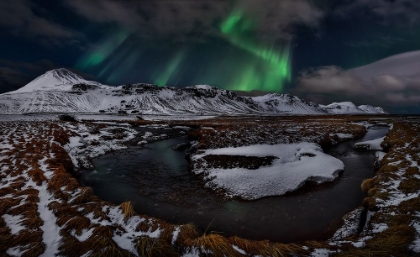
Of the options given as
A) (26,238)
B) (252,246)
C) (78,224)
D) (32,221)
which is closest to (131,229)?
(78,224)

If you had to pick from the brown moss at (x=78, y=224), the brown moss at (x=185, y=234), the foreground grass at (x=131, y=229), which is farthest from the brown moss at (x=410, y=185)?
the brown moss at (x=78, y=224)

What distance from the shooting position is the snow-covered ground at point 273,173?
37.8 ft

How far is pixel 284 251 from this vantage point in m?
5.46

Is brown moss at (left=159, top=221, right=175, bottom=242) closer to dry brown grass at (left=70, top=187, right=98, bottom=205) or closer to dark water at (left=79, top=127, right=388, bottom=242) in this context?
dark water at (left=79, top=127, right=388, bottom=242)

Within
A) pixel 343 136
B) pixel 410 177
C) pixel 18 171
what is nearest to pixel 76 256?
pixel 18 171

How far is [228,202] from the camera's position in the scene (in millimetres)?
10367

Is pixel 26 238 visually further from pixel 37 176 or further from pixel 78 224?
pixel 37 176

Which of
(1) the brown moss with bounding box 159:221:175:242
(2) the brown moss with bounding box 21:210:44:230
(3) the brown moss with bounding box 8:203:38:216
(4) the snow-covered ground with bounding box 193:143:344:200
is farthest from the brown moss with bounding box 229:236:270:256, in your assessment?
(3) the brown moss with bounding box 8:203:38:216

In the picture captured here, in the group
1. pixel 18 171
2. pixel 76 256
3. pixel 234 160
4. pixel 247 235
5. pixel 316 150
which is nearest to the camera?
pixel 76 256

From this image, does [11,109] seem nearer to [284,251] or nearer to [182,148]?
[182,148]

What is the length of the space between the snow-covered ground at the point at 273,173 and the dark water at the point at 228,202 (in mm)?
658

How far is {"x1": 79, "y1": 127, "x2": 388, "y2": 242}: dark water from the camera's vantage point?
27.1 ft

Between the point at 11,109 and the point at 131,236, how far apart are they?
694ft

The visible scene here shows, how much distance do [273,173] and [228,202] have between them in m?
4.34
